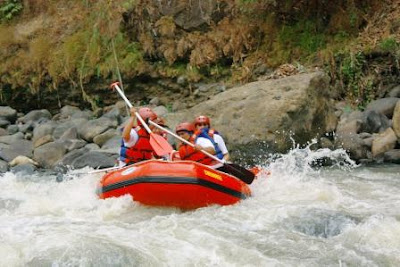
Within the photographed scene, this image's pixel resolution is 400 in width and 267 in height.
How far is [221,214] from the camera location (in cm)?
582

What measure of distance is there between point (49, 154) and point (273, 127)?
4034 millimetres

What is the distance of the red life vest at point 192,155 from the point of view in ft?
22.5

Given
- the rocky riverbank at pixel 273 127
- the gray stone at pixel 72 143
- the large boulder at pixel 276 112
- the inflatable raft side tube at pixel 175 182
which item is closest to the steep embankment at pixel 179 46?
the rocky riverbank at pixel 273 127

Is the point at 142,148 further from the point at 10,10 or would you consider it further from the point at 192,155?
the point at 10,10

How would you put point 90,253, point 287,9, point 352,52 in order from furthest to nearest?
point 287,9, point 352,52, point 90,253

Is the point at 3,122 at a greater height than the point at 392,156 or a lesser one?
lesser

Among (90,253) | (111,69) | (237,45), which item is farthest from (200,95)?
(90,253)

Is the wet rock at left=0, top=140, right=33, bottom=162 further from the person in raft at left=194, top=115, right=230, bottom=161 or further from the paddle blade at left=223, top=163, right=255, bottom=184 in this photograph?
the paddle blade at left=223, top=163, right=255, bottom=184

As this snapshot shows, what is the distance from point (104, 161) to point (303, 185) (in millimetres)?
3656

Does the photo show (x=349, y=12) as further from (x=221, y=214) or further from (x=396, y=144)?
(x=221, y=214)

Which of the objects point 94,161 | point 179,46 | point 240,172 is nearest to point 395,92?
point 240,172

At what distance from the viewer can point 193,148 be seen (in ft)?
22.4

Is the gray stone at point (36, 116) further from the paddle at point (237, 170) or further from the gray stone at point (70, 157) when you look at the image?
the paddle at point (237, 170)

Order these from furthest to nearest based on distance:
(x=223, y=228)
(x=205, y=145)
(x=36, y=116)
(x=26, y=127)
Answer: (x=36, y=116), (x=26, y=127), (x=205, y=145), (x=223, y=228)
